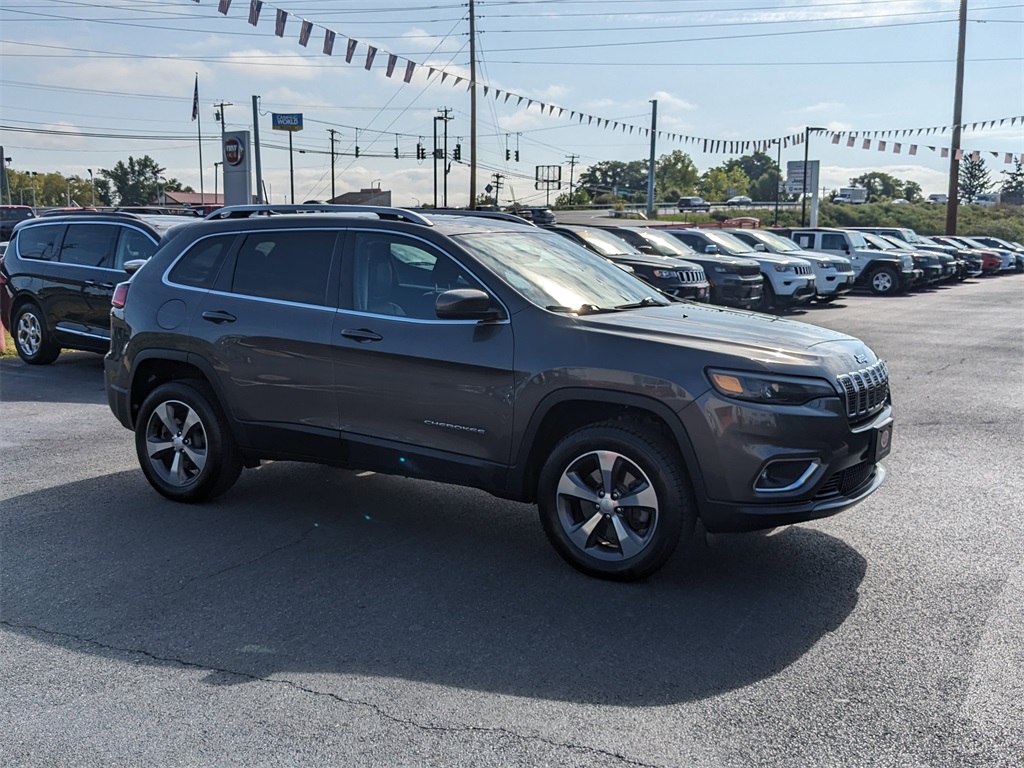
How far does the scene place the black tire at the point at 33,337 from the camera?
11852 millimetres

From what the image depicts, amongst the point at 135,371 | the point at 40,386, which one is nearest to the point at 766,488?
the point at 135,371

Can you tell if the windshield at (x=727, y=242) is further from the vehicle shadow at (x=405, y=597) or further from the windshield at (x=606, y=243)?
the vehicle shadow at (x=405, y=597)

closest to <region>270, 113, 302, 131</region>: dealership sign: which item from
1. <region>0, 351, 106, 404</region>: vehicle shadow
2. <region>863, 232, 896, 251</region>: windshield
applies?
<region>863, 232, 896, 251</region>: windshield

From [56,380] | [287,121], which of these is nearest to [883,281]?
[56,380]

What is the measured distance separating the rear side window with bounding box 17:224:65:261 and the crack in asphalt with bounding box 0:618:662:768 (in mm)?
8538

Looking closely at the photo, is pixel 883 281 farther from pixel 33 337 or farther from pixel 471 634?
pixel 471 634

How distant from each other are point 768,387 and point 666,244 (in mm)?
15299

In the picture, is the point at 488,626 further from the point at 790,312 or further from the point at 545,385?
the point at 790,312

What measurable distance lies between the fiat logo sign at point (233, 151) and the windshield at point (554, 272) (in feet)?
75.0

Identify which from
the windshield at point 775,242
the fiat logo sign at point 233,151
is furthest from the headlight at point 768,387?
the fiat logo sign at point 233,151

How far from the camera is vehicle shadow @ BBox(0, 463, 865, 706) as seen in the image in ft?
12.9

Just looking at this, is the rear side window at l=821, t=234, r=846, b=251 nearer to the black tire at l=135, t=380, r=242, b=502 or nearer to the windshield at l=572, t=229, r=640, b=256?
the windshield at l=572, t=229, r=640, b=256

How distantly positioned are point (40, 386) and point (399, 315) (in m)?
6.91

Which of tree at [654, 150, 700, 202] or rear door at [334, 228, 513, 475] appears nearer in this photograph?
rear door at [334, 228, 513, 475]
